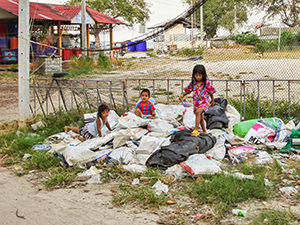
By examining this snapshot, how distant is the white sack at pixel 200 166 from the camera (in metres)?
3.93

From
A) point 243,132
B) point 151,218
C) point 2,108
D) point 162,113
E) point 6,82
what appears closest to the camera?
point 151,218

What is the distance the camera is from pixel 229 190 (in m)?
3.43

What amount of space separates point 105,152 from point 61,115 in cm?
217

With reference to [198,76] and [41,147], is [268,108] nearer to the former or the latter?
[198,76]

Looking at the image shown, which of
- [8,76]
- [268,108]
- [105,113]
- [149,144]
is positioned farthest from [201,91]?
[8,76]

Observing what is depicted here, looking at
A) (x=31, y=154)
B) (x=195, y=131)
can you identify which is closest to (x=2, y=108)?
Answer: (x=31, y=154)

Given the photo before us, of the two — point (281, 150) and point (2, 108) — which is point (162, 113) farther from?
point (2, 108)

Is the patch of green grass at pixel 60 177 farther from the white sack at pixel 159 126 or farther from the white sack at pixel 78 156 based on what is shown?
the white sack at pixel 159 126

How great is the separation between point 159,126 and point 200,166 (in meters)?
1.42

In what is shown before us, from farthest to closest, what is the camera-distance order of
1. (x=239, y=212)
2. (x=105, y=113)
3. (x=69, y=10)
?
(x=69, y=10) < (x=105, y=113) < (x=239, y=212)

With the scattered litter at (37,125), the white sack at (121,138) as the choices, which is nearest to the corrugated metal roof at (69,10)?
the scattered litter at (37,125)

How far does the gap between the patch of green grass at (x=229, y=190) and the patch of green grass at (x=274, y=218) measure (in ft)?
1.00

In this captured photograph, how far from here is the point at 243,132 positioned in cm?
522

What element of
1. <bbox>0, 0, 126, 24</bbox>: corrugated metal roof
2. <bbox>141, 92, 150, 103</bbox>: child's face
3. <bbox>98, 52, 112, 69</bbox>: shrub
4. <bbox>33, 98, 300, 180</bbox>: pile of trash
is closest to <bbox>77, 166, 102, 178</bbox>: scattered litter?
<bbox>33, 98, 300, 180</bbox>: pile of trash
